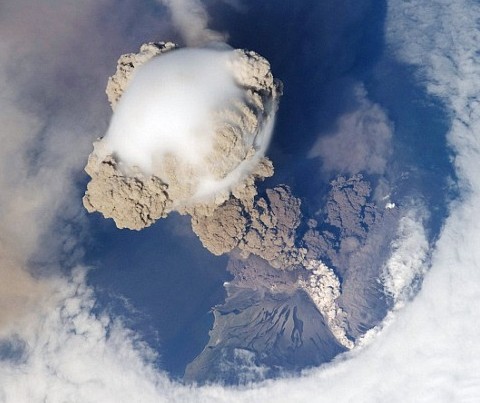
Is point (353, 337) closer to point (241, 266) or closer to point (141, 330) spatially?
point (241, 266)

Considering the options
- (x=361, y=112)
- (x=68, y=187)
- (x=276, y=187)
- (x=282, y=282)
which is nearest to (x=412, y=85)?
(x=361, y=112)

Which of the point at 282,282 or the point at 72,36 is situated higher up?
the point at 72,36

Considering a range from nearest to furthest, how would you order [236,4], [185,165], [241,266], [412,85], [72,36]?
[185,165] → [72,36] → [236,4] → [241,266] → [412,85]

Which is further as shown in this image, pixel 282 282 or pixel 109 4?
pixel 282 282

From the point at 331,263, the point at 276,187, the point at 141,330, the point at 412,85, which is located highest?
the point at 412,85

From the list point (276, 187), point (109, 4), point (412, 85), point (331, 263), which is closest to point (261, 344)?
point (331, 263)

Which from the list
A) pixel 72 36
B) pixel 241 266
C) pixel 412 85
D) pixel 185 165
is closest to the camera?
pixel 185 165
